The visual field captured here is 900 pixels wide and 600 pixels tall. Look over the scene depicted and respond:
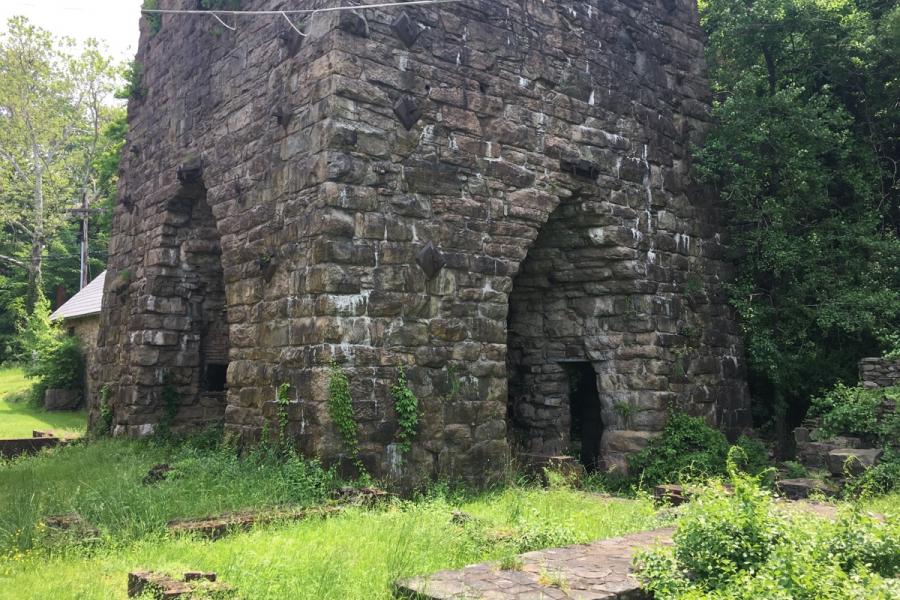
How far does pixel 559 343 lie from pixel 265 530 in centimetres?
545

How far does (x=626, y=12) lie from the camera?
33.9 ft

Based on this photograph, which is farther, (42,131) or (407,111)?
(42,131)

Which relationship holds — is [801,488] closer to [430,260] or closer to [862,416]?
[862,416]

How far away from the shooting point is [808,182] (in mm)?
10758

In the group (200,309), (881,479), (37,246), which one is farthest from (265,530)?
Answer: (37,246)

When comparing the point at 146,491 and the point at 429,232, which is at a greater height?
the point at 429,232

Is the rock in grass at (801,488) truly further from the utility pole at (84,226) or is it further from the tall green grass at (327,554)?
the utility pole at (84,226)

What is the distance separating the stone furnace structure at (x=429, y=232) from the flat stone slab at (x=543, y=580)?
2967 mm

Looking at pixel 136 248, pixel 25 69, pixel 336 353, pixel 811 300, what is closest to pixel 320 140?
pixel 336 353

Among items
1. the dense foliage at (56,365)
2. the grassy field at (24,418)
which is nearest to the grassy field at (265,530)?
the grassy field at (24,418)

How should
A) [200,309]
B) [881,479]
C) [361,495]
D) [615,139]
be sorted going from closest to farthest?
[361,495] < [881,479] < [615,139] < [200,309]

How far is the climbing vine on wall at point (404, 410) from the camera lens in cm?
764

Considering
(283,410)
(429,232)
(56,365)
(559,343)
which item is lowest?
(283,410)

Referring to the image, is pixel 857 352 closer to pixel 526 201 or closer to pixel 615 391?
pixel 615 391
